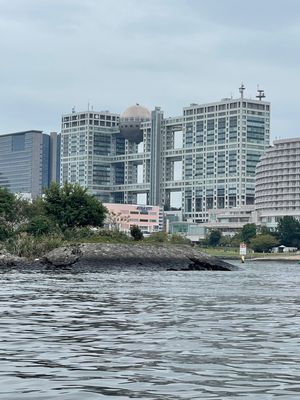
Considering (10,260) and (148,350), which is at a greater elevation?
(10,260)

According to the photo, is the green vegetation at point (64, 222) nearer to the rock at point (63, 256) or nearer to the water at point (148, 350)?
the rock at point (63, 256)

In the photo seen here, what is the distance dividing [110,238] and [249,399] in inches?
4335

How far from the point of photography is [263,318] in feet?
115

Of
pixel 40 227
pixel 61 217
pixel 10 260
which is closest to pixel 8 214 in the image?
pixel 61 217

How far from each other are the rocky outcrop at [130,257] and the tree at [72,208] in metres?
22.8

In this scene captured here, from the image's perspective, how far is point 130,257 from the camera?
114625 millimetres

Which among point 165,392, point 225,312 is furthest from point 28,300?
point 165,392

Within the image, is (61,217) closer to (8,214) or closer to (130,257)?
(8,214)

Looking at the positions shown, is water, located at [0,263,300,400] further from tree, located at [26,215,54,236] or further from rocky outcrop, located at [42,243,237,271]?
tree, located at [26,215,54,236]

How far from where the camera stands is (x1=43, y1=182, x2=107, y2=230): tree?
14038 cm

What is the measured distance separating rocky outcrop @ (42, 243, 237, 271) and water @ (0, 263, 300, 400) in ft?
220

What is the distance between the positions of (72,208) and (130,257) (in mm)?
28454

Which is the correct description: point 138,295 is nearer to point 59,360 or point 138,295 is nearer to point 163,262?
point 59,360

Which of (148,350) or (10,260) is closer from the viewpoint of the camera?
(148,350)
